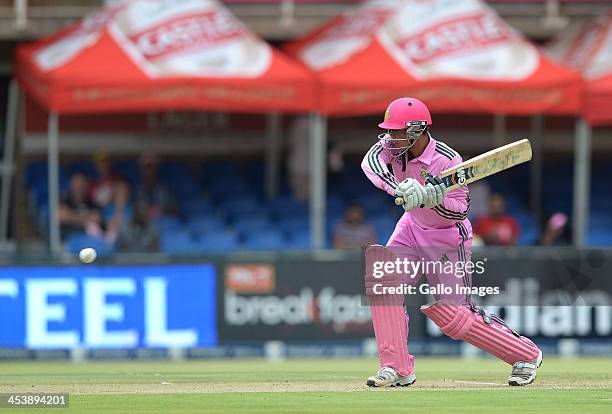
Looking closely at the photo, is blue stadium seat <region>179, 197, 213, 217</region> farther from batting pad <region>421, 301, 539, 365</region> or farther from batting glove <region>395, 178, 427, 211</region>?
batting glove <region>395, 178, 427, 211</region>

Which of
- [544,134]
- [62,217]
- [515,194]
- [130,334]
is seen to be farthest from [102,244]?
[544,134]

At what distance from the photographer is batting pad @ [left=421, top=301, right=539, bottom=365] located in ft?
31.9

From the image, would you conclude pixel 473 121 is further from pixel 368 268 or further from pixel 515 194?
pixel 368 268

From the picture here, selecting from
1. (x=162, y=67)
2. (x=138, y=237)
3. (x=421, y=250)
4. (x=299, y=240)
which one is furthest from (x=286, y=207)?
(x=421, y=250)

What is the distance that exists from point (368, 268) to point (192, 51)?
28.8ft

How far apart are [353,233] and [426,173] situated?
835cm

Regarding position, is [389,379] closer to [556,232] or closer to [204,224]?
[556,232]

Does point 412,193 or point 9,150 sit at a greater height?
point 9,150

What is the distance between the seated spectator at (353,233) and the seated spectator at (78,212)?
9.18ft

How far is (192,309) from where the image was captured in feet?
52.1

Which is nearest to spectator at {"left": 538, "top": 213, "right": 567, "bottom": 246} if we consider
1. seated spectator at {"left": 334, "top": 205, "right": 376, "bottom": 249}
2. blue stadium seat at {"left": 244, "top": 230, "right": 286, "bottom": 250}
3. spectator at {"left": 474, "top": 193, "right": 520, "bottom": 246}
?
spectator at {"left": 474, "top": 193, "right": 520, "bottom": 246}

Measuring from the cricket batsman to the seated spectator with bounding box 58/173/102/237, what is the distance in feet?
27.7

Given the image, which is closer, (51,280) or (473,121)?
(51,280)

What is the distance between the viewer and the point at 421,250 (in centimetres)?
984
